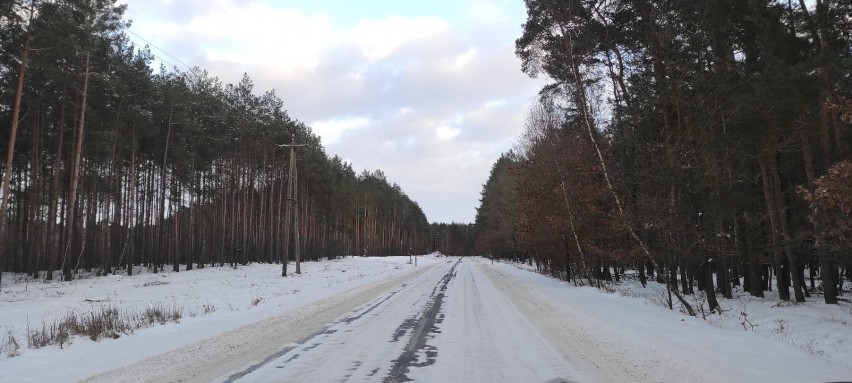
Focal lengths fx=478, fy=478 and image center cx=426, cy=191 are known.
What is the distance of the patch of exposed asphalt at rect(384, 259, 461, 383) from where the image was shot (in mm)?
5879

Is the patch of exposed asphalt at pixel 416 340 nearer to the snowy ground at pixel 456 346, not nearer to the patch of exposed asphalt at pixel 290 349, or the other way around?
the snowy ground at pixel 456 346

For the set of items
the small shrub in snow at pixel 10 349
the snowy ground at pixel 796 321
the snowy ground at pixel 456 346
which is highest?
the small shrub in snow at pixel 10 349

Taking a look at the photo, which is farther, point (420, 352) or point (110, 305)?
point (110, 305)

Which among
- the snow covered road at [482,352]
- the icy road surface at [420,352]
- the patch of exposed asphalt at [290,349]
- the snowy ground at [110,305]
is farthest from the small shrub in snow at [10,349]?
the icy road surface at [420,352]

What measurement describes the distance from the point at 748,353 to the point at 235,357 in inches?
293

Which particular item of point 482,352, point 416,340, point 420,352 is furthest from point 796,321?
point 420,352

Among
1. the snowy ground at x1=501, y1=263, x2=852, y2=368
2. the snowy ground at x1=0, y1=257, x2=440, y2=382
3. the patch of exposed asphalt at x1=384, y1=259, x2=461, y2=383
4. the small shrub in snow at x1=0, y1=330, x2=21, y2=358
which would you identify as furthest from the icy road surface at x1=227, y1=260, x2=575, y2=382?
the snowy ground at x1=501, y1=263, x2=852, y2=368

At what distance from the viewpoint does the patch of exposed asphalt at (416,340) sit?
19.3 ft

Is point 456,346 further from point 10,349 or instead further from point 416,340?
point 10,349

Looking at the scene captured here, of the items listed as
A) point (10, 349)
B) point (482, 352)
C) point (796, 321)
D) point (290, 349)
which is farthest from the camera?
point (796, 321)

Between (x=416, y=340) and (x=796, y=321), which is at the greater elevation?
(x=416, y=340)

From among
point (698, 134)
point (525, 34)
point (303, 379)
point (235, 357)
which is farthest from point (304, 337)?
point (525, 34)

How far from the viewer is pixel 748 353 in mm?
6977

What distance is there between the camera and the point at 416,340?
8.13m
